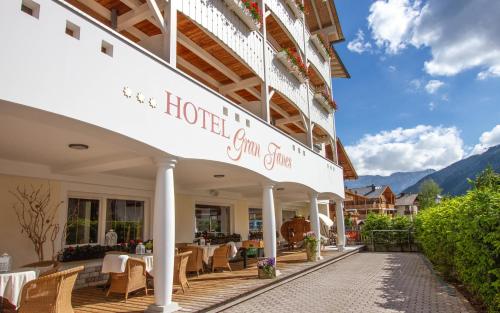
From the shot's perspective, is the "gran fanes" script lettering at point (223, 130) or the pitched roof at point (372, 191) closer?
the "gran fanes" script lettering at point (223, 130)

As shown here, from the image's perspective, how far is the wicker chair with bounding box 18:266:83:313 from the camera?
14.4ft

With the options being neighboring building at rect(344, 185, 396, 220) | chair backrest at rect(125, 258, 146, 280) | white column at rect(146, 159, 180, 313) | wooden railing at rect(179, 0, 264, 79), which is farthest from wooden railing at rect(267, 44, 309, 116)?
neighboring building at rect(344, 185, 396, 220)

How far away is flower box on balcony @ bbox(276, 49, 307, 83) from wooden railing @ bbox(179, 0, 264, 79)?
1383 millimetres

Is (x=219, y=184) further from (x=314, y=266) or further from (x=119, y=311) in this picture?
(x=119, y=311)

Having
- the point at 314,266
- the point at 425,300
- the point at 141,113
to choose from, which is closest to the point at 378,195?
the point at 314,266

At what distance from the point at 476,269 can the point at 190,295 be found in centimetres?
510

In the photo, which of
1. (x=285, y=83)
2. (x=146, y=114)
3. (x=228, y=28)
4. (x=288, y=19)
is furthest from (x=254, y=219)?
(x=146, y=114)

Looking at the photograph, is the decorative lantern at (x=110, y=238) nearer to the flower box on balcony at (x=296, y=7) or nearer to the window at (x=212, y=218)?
the window at (x=212, y=218)

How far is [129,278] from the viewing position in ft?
21.5

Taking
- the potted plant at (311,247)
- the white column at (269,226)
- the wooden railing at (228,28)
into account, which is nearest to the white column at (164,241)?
the wooden railing at (228,28)

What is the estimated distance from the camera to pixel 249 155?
8383mm

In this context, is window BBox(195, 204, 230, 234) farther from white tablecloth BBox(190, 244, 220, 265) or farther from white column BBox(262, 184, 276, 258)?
white column BBox(262, 184, 276, 258)

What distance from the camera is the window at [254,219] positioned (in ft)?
59.9

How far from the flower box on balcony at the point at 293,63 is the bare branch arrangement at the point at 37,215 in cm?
814
